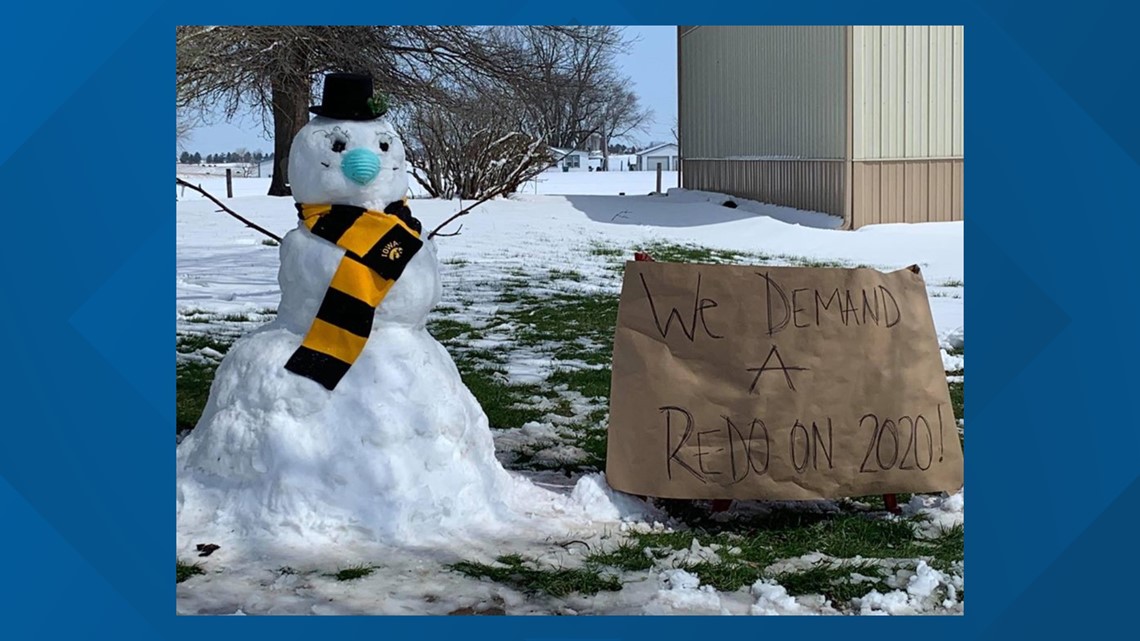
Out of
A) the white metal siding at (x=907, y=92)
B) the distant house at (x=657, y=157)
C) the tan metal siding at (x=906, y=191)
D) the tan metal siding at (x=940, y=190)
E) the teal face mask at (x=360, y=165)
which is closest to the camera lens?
the teal face mask at (x=360, y=165)

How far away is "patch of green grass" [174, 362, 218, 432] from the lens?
6.46 m

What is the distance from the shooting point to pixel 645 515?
480 cm

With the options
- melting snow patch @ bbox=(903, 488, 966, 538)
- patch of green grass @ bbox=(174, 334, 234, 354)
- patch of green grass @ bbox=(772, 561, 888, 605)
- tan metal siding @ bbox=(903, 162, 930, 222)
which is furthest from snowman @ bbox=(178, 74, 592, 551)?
tan metal siding @ bbox=(903, 162, 930, 222)

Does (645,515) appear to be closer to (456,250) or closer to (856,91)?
(456,250)

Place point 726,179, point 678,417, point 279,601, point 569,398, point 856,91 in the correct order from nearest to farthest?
point 279,601
point 678,417
point 569,398
point 856,91
point 726,179

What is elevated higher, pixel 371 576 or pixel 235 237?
pixel 235 237

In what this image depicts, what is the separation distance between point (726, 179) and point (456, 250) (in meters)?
9.08

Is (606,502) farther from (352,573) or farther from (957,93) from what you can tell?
(957,93)

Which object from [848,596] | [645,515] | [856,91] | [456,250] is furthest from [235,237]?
[848,596]

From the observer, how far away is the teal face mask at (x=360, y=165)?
4.54m

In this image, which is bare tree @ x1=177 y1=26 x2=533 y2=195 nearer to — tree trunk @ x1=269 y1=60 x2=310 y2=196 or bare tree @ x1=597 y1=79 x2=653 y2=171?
tree trunk @ x1=269 y1=60 x2=310 y2=196

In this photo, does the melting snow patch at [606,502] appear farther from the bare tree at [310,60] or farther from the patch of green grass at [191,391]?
the bare tree at [310,60]

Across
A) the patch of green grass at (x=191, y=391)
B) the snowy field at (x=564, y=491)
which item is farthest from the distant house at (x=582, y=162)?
the patch of green grass at (x=191, y=391)

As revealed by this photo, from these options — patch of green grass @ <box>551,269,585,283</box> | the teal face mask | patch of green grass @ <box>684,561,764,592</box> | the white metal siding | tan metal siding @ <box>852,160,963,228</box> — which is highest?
the white metal siding
